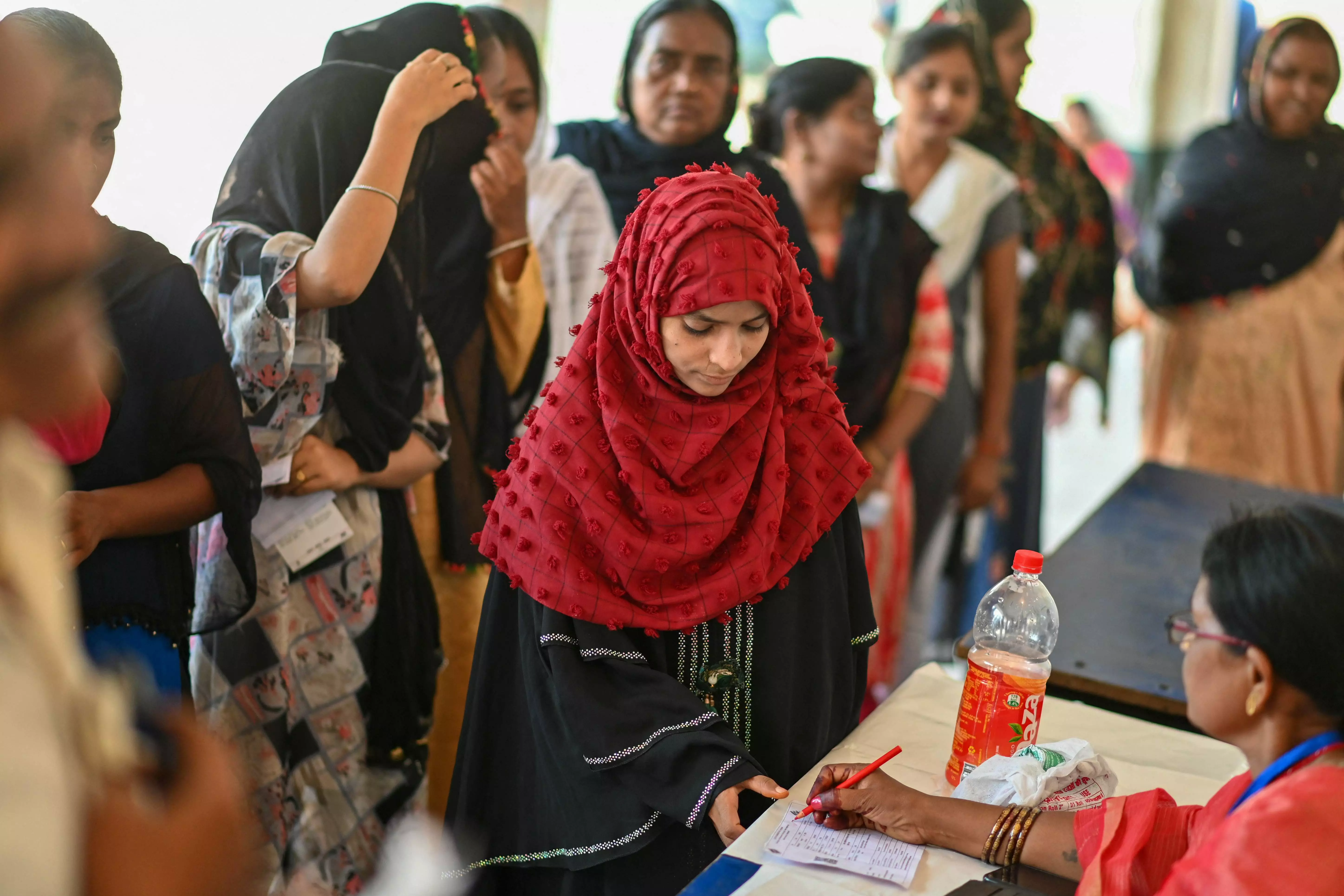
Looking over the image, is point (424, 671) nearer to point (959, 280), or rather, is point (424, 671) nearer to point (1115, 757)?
point (1115, 757)

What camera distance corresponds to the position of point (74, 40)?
1566 mm

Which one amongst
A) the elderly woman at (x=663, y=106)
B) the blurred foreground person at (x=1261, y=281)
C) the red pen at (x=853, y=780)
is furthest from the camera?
the blurred foreground person at (x=1261, y=281)

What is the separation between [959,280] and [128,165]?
2576 millimetres

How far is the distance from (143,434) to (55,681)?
108 centimetres

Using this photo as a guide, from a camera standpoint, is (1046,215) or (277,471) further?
(1046,215)

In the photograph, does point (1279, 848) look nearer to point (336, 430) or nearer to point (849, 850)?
point (849, 850)

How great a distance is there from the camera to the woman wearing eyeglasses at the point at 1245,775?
108 centimetres

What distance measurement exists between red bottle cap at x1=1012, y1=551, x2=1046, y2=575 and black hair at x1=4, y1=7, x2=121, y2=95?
1491 mm

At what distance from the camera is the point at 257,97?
1.92m

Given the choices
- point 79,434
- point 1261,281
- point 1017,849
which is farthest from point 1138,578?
point 79,434

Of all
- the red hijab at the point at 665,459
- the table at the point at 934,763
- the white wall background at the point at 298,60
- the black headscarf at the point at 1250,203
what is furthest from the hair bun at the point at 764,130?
the black headscarf at the point at 1250,203

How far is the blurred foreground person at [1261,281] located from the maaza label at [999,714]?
3.06 metres

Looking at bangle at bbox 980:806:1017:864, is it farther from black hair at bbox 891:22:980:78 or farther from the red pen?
black hair at bbox 891:22:980:78

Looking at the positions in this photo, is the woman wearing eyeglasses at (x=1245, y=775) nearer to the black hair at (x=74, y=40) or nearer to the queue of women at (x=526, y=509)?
the queue of women at (x=526, y=509)
